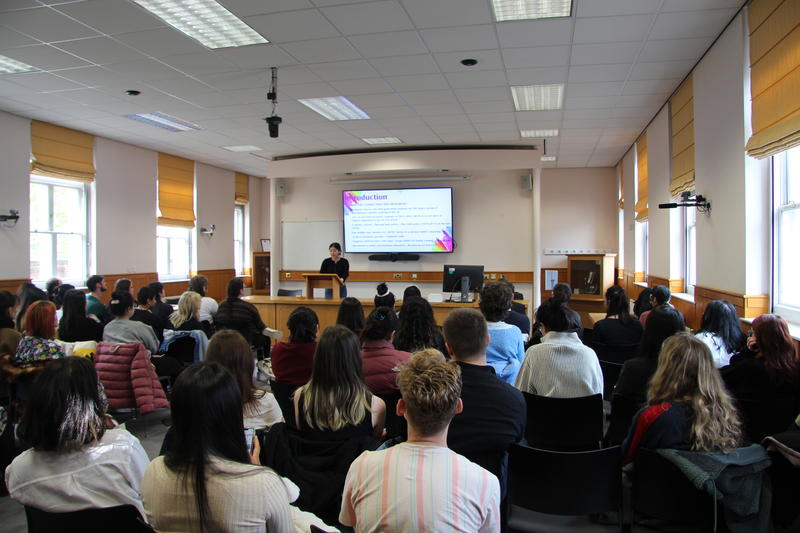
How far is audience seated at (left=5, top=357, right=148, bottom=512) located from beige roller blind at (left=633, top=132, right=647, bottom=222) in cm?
829

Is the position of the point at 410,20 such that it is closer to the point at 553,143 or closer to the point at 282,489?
the point at 282,489

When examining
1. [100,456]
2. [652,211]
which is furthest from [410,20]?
[652,211]

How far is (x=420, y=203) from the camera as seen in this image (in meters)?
9.54

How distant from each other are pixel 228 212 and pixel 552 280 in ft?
25.5

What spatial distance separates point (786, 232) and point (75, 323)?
5.79m

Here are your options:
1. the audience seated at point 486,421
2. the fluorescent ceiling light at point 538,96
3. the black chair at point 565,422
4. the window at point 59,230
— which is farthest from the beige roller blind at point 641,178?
the window at point 59,230

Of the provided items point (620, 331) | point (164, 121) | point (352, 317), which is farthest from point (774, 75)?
point (164, 121)

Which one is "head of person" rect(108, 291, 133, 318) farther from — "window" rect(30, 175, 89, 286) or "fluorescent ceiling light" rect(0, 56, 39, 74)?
"window" rect(30, 175, 89, 286)

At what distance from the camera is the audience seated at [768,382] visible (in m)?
2.44

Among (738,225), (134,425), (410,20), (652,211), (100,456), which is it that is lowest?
(134,425)

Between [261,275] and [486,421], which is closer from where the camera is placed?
[486,421]

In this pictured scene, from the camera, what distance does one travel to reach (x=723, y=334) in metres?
3.20

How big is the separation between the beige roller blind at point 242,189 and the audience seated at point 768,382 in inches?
453

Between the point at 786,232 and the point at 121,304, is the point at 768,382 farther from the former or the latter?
the point at 121,304
